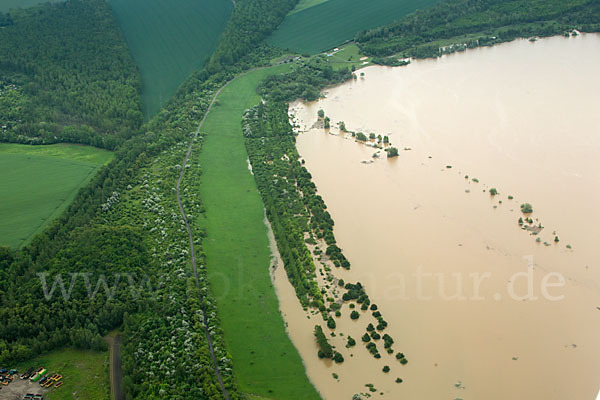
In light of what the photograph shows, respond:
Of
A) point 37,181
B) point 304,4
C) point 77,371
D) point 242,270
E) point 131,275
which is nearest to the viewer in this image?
point 77,371

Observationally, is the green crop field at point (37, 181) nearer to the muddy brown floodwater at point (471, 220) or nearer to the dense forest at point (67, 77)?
the dense forest at point (67, 77)

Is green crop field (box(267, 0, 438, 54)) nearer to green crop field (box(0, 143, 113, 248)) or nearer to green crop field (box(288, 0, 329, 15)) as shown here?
green crop field (box(288, 0, 329, 15))

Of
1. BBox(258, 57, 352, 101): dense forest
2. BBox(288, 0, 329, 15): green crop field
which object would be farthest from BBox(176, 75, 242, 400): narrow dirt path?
BBox(288, 0, 329, 15): green crop field

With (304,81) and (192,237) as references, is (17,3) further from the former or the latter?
(192,237)

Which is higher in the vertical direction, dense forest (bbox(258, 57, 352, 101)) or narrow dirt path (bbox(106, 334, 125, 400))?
dense forest (bbox(258, 57, 352, 101))

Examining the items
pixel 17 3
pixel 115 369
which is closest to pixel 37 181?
pixel 115 369

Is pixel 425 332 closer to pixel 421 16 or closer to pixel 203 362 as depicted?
pixel 203 362

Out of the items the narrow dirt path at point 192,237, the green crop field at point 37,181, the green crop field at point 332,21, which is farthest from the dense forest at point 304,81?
the green crop field at point 37,181
